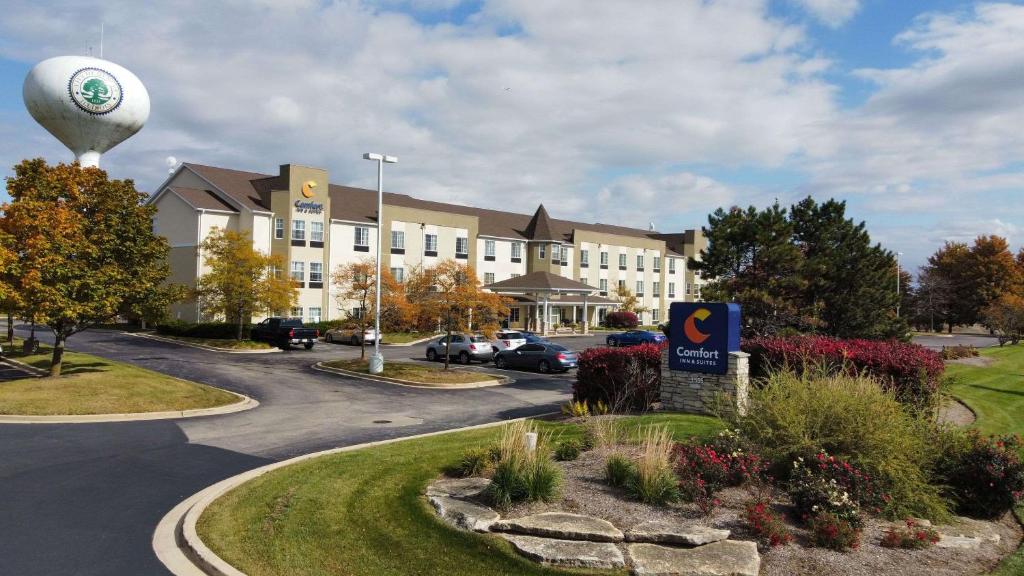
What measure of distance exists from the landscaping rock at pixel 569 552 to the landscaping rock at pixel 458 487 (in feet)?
5.62

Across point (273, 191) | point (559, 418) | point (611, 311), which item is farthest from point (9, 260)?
point (611, 311)

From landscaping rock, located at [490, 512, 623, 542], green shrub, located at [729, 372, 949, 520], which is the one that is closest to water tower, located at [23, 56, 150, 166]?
landscaping rock, located at [490, 512, 623, 542]

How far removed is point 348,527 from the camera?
8773 mm

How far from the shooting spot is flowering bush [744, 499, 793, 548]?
26.1 feet

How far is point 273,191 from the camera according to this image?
163 feet

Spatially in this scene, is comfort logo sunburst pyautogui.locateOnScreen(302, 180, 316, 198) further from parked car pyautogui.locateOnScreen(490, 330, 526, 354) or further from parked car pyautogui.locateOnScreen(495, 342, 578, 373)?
parked car pyautogui.locateOnScreen(495, 342, 578, 373)

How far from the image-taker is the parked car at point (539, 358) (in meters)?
30.8

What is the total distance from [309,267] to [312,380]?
26508mm

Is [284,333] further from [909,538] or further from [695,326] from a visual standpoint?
[909,538]

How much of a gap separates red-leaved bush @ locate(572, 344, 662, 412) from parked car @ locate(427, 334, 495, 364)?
15103 millimetres

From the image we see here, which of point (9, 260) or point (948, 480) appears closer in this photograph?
point (948, 480)

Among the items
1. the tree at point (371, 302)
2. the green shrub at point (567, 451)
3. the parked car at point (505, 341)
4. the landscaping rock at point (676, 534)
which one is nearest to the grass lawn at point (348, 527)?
the landscaping rock at point (676, 534)

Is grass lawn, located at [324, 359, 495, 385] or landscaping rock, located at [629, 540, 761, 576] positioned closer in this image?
landscaping rock, located at [629, 540, 761, 576]

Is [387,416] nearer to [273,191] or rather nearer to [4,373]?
[4,373]
